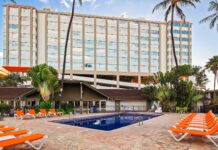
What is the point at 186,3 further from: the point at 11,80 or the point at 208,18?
the point at 11,80

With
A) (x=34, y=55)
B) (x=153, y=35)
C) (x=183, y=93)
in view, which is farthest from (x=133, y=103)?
(x=153, y=35)

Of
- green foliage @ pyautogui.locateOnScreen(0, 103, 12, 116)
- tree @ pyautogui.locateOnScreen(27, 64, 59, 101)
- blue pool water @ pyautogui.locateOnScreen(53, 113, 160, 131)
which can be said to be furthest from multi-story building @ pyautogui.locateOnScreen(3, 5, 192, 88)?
blue pool water @ pyautogui.locateOnScreen(53, 113, 160, 131)

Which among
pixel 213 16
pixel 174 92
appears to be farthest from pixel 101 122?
pixel 213 16

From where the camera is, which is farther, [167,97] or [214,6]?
[167,97]

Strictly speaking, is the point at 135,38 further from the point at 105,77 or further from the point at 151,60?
the point at 105,77

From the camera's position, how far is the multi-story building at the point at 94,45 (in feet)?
201

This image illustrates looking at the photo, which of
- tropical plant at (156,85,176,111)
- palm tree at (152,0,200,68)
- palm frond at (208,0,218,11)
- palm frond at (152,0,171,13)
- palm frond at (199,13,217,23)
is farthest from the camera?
tropical plant at (156,85,176,111)

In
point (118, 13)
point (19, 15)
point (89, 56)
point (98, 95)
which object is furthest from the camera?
point (118, 13)

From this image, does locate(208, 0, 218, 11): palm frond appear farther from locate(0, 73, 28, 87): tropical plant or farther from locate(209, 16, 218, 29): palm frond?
locate(0, 73, 28, 87): tropical plant

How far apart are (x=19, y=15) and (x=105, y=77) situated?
31250 mm

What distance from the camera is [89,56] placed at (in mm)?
65375

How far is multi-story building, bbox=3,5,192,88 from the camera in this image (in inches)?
2409

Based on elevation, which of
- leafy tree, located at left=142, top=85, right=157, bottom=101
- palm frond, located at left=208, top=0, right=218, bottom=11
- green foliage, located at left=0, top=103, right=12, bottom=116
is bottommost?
green foliage, located at left=0, top=103, right=12, bottom=116

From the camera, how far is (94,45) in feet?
217
